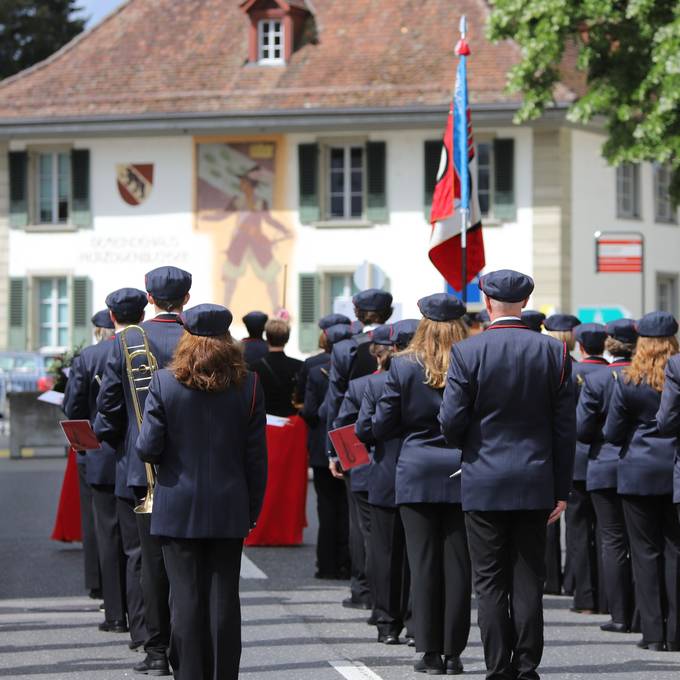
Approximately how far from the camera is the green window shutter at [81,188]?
38.6m

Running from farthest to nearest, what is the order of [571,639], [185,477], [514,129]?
1. [514,129]
2. [571,639]
3. [185,477]

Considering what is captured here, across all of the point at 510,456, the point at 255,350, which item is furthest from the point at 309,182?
the point at 510,456

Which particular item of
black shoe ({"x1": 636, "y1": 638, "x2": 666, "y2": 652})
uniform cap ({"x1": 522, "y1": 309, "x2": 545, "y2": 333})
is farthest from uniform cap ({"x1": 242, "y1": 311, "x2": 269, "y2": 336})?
black shoe ({"x1": 636, "y1": 638, "x2": 666, "y2": 652})

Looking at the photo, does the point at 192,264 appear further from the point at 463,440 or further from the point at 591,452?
the point at 463,440

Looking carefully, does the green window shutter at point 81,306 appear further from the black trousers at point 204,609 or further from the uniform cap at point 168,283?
the black trousers at point 204,609

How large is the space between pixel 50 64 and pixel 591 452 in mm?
31809

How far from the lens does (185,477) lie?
24.1 feet

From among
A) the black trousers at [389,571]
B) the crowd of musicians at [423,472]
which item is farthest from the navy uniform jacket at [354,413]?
the black trousers at [389,571]

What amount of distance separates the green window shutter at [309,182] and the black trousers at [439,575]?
94.5 feet

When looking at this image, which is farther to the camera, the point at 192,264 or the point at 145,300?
the point at 192,264

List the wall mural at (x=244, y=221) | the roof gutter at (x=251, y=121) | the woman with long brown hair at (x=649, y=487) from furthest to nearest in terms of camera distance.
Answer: the wall mural at (x=244, y=221)
the roof gutter at (x=251, y=121)
the woman with long brown hair at (x=649, y=487)

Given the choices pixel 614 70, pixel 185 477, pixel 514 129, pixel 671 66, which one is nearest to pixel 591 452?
pixel 185 477

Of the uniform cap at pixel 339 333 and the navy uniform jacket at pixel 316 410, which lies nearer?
Result: the uniform cap at pixel 339 333

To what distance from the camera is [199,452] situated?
7309 mm
